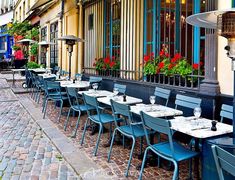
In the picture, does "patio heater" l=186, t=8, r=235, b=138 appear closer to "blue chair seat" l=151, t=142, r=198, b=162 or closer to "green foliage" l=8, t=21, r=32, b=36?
"blue chair seat" l=151, t=142, r=198, b=162

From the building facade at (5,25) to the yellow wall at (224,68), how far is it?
27.8 metres

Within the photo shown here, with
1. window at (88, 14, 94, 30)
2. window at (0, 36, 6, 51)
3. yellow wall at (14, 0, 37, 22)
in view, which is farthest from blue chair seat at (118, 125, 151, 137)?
window at (0, 36, 6, 51)

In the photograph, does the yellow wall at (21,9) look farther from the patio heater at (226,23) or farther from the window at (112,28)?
the patio heater at (226,23)

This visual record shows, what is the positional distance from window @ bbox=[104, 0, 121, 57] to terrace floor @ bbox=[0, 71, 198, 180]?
2.58 metres

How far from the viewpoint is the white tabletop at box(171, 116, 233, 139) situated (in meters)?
3.30

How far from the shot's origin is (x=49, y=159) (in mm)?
4809

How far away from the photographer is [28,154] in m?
5.03

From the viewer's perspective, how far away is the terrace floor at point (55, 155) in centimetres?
421

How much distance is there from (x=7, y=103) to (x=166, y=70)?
625 cm

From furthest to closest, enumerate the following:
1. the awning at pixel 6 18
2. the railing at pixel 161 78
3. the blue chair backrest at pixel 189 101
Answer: the awning at pixel 6 18 → the railing at pixel 161 78 → the blue chair backrest at pixel 189 101

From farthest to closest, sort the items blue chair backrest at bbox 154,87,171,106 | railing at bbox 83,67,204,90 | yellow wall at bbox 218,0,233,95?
blue chair backrest at bbox 154,87,171,106 < railing at bbox 83,67,204,90 < yellow wall at bbox 218,0,233,95

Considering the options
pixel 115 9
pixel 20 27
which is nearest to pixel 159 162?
pixel 115 9

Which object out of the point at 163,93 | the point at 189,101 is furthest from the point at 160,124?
the point at 163,93

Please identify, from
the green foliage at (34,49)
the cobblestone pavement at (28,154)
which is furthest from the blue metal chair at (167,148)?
the green foliage at (34,49)
